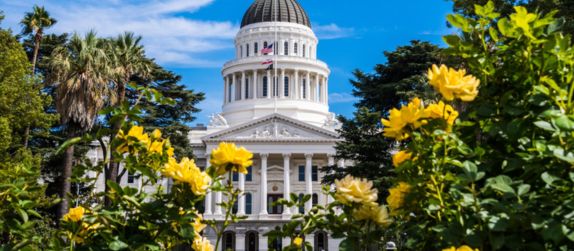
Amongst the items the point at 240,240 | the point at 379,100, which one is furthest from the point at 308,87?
the point at 379,100

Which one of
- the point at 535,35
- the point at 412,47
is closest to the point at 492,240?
the point at 535,35

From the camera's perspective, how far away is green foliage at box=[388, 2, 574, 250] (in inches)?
117

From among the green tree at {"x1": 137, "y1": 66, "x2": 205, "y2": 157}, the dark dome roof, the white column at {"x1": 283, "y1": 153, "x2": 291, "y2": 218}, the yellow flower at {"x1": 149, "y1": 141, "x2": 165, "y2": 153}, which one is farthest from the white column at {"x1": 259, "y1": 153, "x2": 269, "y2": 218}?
the yellow flower at {"x1": 149, "y1": 141, "x2": 165, "y2": 153}

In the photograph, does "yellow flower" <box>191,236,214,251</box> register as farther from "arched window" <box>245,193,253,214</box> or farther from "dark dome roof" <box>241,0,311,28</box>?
"dark dome roof" <box>241,0,311,28</box>

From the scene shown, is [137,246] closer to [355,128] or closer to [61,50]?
[61,50]

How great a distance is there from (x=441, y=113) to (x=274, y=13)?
8511cm

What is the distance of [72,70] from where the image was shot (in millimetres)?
29188

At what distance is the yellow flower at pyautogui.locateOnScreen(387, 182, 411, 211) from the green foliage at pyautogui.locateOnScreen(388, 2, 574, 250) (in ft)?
→ 0.16

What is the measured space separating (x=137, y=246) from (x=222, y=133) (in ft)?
207

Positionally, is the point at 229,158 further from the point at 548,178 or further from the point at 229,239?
the point at 229,239

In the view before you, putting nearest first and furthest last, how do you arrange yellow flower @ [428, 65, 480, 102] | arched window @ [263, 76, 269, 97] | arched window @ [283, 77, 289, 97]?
yellow flower @ [428, 65, 480, 102]
arched window @ [263, 76, 269, 97]
arched window @ [283, 77, 289, 97]

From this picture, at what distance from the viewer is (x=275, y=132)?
67188mm

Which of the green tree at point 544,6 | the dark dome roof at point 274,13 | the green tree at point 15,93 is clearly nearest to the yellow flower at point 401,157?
the green tree at point 544,6

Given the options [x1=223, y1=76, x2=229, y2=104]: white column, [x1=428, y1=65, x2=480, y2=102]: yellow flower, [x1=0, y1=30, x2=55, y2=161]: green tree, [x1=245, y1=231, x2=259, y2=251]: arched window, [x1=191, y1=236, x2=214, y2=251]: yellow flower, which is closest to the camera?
[x1=428, y1=65, x2=480, y2=102]: yellow flower
